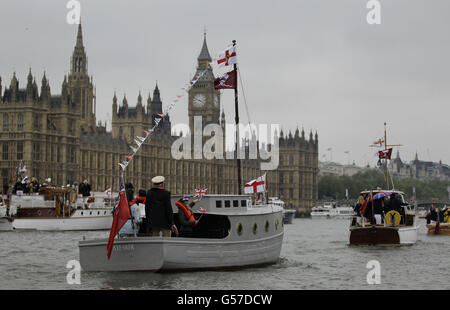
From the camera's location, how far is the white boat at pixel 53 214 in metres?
54.0

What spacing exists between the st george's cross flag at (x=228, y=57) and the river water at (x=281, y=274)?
19.6 feet

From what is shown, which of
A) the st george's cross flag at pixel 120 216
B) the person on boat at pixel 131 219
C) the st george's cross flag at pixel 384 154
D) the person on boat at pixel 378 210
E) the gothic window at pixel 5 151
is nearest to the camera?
the st george's cross flag at pixel 120 216

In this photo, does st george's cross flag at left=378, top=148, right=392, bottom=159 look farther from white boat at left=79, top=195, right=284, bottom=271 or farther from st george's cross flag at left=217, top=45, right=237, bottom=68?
st george's cross flag at left=217, top=45, right=237, bottom=68

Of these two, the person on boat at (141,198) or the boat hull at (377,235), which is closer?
the person on boat at (141,198)

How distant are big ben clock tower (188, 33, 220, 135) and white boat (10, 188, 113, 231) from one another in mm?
94757

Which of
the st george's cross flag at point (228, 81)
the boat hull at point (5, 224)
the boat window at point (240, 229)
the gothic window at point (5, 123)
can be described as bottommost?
the boat hull at point (5, 224)

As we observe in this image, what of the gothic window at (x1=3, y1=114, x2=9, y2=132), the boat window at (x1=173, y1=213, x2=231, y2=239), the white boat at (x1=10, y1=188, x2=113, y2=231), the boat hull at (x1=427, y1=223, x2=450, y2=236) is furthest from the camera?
the gothic window at (x1=3, y1=114, x2=9, y2=132)

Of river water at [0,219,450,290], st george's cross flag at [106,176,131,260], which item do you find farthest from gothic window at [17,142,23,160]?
st george's cross flag at [106,176,131,260]

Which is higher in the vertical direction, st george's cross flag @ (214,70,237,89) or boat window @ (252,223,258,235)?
st george's cross flag @ (214,70,237,89)

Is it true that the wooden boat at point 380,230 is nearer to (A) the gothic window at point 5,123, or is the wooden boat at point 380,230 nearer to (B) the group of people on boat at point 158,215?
(B) the group of people on boat at point 158,215

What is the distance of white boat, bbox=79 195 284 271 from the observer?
2141cm

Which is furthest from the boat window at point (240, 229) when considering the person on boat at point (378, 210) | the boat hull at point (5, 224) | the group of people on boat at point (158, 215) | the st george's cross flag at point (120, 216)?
the boat hull at point (5, 224)

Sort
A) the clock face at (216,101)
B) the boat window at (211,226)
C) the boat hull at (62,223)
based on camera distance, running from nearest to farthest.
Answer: the boat window at (211,226), the boat hull at (62,223), the clock face at (216,101)
